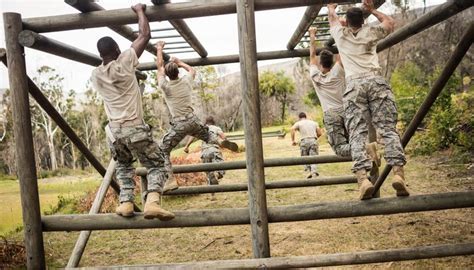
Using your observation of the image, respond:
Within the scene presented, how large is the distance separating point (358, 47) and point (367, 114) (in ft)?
1.76

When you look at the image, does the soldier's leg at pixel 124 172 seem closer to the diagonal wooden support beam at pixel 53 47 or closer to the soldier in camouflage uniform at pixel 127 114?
the soldier in camouflage uniform at pixel 127 114

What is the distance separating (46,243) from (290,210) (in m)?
5.16

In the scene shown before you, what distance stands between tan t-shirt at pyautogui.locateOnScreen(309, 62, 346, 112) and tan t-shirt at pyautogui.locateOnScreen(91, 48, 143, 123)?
1.93 meters

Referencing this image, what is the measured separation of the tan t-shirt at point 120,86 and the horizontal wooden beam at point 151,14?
268mm

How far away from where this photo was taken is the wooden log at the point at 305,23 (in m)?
3.72

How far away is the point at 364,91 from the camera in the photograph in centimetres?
300

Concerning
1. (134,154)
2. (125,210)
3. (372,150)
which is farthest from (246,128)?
(372,150)

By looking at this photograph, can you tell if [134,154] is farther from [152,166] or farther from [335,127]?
[335,127]

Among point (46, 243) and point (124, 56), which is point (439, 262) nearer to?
point (124, 56)

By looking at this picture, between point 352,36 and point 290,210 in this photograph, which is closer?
point 290,210

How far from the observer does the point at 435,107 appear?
1048cm

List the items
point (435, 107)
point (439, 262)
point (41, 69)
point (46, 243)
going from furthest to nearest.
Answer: point (41, 69) → point (435, 107) → point (46, 243) → point (439, 262)

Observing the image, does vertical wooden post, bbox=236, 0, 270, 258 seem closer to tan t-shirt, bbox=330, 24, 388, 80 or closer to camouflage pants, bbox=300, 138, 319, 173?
tan t-shirt, bbox=330, 24, 388, 80

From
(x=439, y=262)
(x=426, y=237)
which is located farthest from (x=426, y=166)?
(x=439, y=262)
